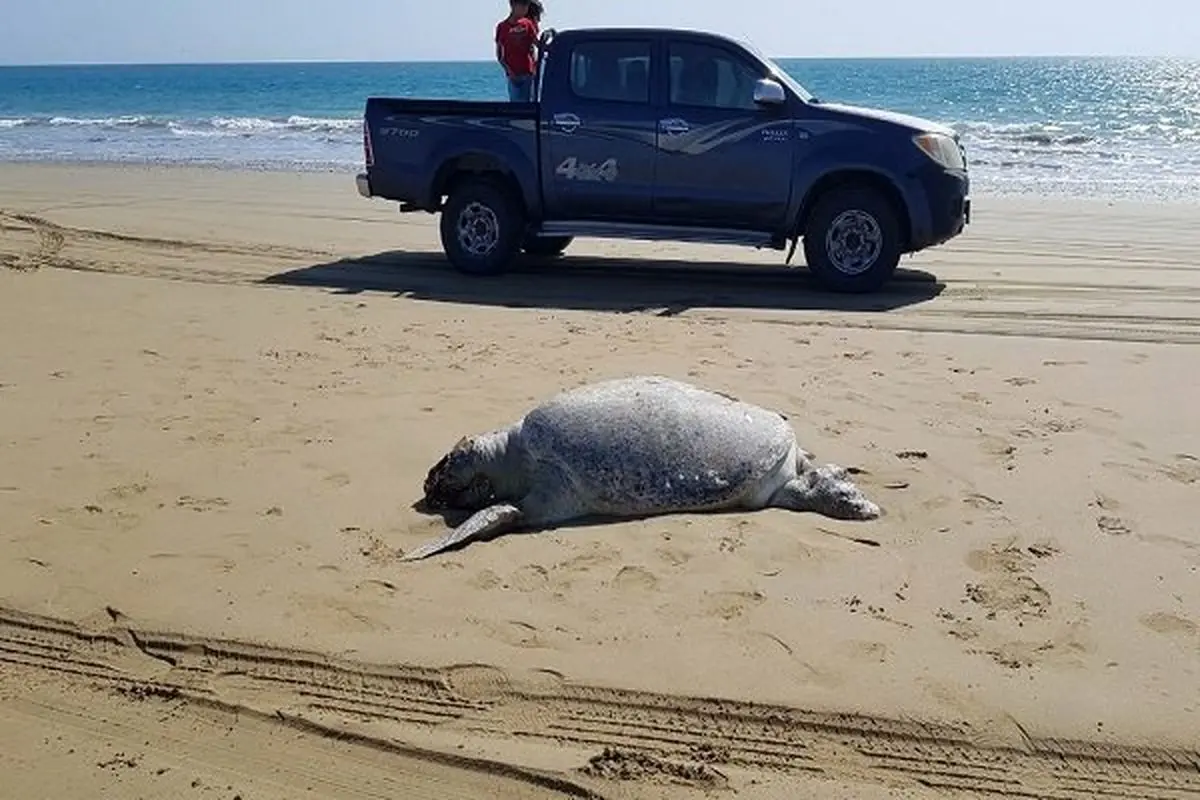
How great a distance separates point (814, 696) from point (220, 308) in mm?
6857

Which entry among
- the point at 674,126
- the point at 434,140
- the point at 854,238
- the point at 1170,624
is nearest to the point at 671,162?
the point at 674,126

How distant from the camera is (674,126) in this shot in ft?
32.9

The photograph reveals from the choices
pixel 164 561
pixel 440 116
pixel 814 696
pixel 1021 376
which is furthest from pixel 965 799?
pixel 440 116

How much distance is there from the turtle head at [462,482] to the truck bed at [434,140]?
5660 mm

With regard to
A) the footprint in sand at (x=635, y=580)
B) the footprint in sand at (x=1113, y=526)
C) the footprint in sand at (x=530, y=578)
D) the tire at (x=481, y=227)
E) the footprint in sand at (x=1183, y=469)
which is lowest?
the footprint in sand at (x=530, y=578)

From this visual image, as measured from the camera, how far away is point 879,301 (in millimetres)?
9586

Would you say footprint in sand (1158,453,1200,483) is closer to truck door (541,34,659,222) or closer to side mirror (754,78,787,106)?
side mirror (754,78,787,106)

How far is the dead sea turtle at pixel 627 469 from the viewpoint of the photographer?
16.4 ft

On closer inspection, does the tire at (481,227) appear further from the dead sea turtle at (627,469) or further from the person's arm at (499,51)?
the dead sea turtle at (627,469)

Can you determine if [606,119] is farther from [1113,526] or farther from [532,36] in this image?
[1113,526]

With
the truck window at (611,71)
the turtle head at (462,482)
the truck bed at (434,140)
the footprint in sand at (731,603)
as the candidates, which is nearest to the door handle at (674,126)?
the truck window at (611,71)

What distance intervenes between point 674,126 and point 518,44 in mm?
2174

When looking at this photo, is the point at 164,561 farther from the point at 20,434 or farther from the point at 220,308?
the point at 220,308

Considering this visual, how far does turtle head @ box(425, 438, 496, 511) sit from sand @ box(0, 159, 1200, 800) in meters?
0.21
